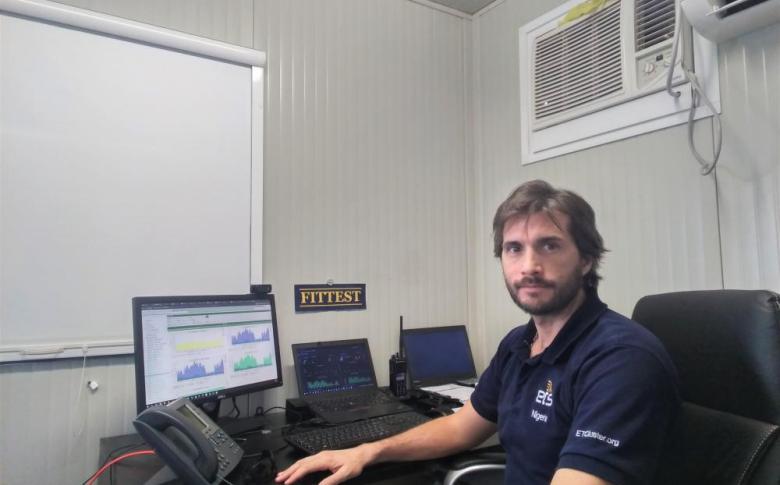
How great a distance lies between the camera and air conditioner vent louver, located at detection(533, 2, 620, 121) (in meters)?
1.78

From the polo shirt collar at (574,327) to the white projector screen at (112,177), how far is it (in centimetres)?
117

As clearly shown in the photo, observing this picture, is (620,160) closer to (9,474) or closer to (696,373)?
(696,373)

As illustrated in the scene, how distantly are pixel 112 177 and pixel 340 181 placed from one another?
88cm

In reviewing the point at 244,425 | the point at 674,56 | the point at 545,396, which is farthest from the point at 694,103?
the point at 244,425

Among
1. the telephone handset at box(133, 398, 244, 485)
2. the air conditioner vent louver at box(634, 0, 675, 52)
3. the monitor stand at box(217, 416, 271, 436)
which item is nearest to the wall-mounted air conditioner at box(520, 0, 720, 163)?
the air conditioner vent louver at box(634, 0, 675, 52)

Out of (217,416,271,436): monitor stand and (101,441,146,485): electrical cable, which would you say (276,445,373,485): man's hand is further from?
(101,441,146,485): electrical cable

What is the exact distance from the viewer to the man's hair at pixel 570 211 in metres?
1.17

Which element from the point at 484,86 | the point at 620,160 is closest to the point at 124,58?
the point at 484,86

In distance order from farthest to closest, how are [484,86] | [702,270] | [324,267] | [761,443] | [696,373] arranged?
1. [484,86]
2. [324,267]
3. [702,270]
4. [696,373]
5. [761,443]

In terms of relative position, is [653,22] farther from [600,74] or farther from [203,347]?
[203,347]

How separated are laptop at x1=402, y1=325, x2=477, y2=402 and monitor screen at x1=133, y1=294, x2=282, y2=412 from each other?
0.67 m

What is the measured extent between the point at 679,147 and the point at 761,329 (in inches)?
37.5

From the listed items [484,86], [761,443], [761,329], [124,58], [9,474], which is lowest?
[9,474]

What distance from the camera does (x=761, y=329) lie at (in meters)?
0.85
